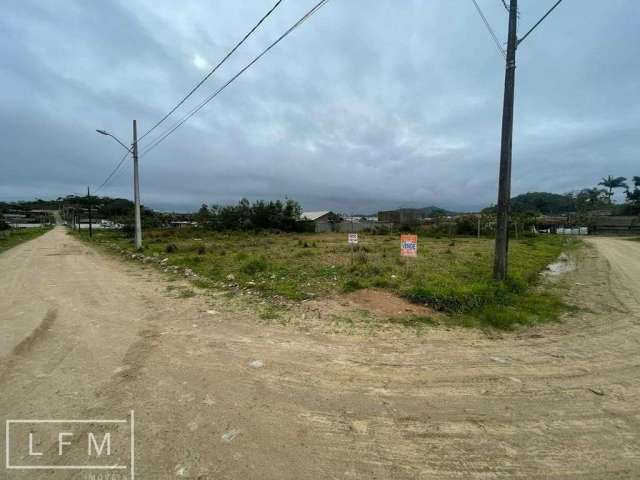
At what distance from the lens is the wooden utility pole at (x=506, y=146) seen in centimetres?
709

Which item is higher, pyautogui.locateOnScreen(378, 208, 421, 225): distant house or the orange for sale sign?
pyautogui.locateOnScreen(378, 208, 421, 225): distant house

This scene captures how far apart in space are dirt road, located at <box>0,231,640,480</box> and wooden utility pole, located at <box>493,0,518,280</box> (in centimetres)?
241

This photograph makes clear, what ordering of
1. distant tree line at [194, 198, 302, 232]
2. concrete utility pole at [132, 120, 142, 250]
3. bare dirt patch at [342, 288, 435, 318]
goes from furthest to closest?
distant tree line at [194, 198, 302, 232], concrete utility pole at [132, 120, 142, 250], bare dirt patch at [342, 288, 435, 318]

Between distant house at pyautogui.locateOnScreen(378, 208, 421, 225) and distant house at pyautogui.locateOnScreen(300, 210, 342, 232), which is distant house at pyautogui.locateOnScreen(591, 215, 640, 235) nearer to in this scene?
distant house at pyautogui.locateOnScreen(378, 208, 421, 225)

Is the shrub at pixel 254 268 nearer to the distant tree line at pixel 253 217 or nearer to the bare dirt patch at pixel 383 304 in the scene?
the bare dirt patch at pixel 383 304

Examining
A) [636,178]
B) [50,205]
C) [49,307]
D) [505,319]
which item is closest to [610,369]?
[505,319]

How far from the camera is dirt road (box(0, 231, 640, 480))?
2.17m

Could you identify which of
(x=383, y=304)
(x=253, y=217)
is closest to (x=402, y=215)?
(x=253, y=217)

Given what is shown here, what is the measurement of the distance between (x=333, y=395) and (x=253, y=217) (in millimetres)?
39756

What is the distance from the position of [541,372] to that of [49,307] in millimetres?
8412

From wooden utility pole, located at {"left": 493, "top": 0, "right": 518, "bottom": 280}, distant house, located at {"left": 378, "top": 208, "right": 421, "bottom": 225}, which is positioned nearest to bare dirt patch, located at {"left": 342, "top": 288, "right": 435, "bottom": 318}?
wooden utility pole, located at {"left": 493, "top": 0, "right": 518, "bottom": 280}

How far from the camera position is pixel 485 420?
2637mm

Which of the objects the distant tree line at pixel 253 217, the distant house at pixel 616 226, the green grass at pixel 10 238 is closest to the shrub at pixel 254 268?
the green grass at pixel 10 238

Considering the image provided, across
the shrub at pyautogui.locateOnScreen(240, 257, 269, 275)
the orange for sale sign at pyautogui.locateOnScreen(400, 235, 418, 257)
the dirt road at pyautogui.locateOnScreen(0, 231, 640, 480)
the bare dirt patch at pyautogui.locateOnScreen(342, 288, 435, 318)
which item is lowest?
the dirt road at pyautogui.locateOnScreen(0, 231, 640, 480)
